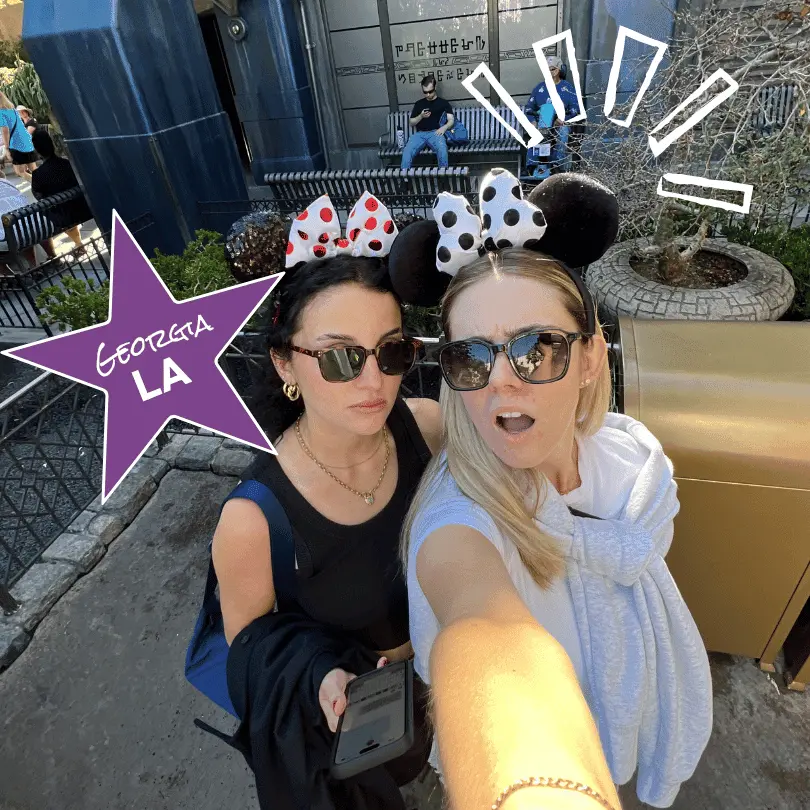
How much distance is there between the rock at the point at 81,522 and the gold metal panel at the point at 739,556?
152 inches

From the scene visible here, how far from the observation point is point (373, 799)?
1.96 m

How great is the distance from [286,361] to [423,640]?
3.16ft

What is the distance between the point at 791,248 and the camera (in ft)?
16.8

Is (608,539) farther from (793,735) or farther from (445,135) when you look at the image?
(445,135)

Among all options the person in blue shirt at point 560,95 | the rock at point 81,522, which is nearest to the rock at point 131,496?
the rock at point 81,522

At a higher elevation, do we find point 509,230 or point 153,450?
point 509,230

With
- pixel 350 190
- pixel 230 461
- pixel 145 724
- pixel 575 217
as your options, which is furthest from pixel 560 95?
pixel 145 724

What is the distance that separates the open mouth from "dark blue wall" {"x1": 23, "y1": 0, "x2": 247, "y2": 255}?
23.7 ft

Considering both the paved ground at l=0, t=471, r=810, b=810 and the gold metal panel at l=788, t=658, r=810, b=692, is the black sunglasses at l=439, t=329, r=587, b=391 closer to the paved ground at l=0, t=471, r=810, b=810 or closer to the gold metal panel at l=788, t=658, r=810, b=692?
the paved ground at l=0, t=471, r=810, b=810

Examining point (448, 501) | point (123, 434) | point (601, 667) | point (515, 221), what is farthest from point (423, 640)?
point (123, 434)

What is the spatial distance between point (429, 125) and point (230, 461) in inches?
298

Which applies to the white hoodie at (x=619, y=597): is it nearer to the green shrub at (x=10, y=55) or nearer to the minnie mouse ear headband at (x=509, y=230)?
the minnie mouse ear headband at (x=509, y=230)

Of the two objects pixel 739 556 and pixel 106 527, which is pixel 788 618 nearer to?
pixel 739 556

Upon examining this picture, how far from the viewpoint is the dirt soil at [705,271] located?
4656 mm
